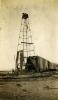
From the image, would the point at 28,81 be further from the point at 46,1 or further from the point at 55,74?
the point at 46,1

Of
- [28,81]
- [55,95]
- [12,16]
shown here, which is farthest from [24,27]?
[55,95]

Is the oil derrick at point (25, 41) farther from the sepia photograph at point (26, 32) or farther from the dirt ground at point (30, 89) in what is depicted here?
the dirt ground at point (30, 89)

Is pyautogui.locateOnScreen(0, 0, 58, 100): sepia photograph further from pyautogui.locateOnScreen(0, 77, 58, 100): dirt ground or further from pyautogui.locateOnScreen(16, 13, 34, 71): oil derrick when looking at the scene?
pyautogui.locateOnScreen(0, 77, 58, 100): dirt ground

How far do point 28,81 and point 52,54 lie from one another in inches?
73.3

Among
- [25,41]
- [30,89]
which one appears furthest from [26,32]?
[30,89]

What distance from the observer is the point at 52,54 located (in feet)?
18.3

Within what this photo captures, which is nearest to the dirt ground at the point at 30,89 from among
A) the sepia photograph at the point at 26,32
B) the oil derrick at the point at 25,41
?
the sepia photograph at the point at 26,32

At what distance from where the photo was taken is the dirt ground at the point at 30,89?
10.7 feet

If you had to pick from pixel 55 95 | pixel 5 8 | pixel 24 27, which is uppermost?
pixel 5 8

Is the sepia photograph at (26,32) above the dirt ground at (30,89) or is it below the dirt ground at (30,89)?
above

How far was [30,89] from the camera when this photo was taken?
3.48m

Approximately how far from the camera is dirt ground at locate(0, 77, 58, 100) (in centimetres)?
327

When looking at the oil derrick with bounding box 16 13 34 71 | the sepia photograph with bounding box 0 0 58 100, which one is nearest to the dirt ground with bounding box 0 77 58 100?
the sepia photograph with bounding box 0 0 58 100

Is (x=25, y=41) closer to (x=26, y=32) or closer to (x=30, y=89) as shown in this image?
(x=26, y=32)
